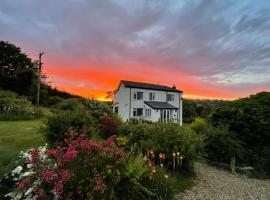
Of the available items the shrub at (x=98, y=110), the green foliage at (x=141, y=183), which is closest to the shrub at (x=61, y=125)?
the green foliage at (x=141, y=183)

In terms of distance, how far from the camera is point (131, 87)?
30.3m

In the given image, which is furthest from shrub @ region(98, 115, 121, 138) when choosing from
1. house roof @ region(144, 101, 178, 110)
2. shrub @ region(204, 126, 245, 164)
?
house roof @ region(144, 101, 178, 110)

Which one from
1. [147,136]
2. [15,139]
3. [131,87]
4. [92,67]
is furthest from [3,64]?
[147,136]

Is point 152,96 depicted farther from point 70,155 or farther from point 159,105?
point 70,155

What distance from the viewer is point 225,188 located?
587 cm

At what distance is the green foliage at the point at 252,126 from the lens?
28.8ft

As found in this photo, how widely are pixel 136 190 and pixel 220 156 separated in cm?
601

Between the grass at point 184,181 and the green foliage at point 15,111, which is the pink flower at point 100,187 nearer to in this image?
the grass at point 184,181

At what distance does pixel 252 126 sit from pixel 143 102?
22418mm

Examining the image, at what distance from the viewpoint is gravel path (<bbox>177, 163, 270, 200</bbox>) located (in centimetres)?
523

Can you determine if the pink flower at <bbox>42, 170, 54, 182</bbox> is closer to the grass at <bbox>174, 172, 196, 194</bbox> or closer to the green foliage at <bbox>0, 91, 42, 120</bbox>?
the grass at <bbox>174, 172, 196, 194</bbox>

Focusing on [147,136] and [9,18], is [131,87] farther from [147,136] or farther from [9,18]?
[147,136]

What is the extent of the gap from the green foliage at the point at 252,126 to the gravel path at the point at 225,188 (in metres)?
1.58

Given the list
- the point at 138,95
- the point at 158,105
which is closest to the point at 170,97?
the point at 158,105
